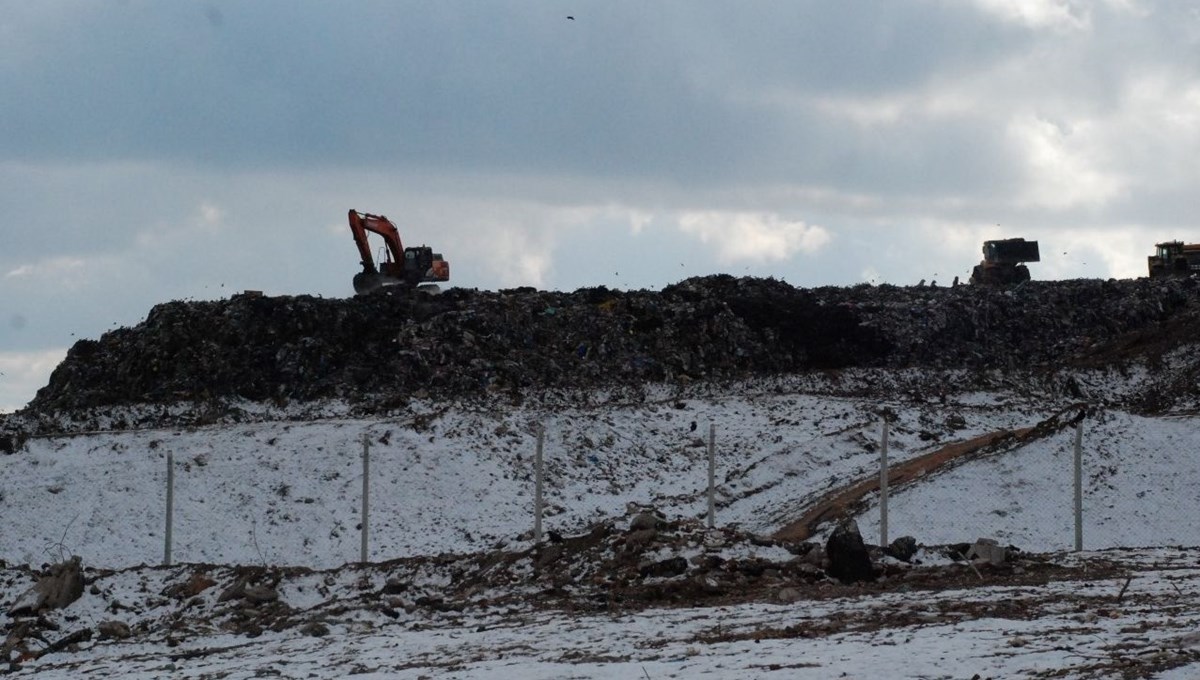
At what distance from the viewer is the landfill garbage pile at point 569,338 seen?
1422 inches

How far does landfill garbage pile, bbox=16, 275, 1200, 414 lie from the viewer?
1422 inches

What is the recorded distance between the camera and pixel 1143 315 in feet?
140

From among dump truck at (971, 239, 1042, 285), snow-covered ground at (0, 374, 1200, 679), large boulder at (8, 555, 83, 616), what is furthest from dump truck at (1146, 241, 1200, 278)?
large boulder at (8, 555, 83, 616)

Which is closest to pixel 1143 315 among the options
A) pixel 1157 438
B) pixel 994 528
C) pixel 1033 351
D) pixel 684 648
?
pixel 1033 351

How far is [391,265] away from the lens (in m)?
44.7

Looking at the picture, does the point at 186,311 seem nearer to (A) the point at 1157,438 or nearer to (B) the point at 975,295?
(B) the point at 975,295

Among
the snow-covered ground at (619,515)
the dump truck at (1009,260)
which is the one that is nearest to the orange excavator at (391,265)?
the snow-covered ground at (619,515)

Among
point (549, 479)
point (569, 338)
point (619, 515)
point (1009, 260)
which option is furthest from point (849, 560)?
point (1009, 260)

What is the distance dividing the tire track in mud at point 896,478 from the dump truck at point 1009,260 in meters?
29.5

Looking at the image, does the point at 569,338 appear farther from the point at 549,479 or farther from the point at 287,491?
the point at 287,491

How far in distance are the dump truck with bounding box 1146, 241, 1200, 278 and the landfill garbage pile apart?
726 centimetres

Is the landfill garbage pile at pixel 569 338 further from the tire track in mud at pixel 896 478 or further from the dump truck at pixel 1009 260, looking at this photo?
the tire track in mud at pixel 896 478

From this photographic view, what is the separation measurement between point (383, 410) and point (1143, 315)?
72.9ft

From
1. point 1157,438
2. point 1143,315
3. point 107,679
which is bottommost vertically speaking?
point 107,679
